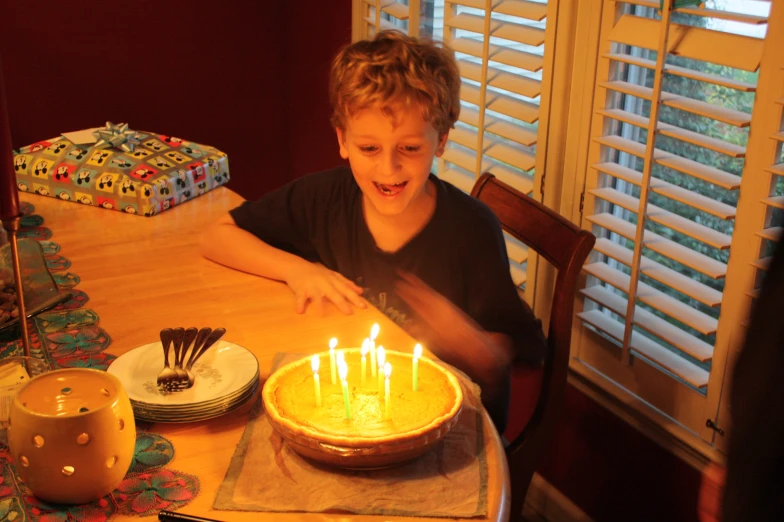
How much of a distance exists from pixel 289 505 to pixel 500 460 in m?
0.28

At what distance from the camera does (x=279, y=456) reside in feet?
3.47

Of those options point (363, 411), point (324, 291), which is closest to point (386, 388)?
point (363, 411)

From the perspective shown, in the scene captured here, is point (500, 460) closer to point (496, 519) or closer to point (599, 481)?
point (496, 519)

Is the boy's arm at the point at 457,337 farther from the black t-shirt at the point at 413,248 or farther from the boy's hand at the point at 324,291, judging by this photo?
the boy's hand at the point at 324,291

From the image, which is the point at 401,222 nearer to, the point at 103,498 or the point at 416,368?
the point at 416,368

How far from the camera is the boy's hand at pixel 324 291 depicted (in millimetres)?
1534

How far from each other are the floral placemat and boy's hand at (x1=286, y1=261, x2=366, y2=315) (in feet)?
1.17

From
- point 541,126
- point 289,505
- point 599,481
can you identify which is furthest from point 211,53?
point 289,505

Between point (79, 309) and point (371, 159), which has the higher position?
point (371, 159)

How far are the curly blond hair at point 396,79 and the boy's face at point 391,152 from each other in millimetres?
20

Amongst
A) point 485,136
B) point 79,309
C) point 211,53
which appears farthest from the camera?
point 211,53

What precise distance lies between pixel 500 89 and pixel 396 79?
1.86 ft

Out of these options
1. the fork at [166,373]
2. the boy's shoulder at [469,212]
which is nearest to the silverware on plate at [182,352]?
the fork at [166,373]

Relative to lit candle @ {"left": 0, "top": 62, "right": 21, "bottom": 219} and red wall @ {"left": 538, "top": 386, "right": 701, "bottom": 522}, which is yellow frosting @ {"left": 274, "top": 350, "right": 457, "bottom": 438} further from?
red wall @ {"left": 538, "top": 386, "right": 701, "bottom": 522}
